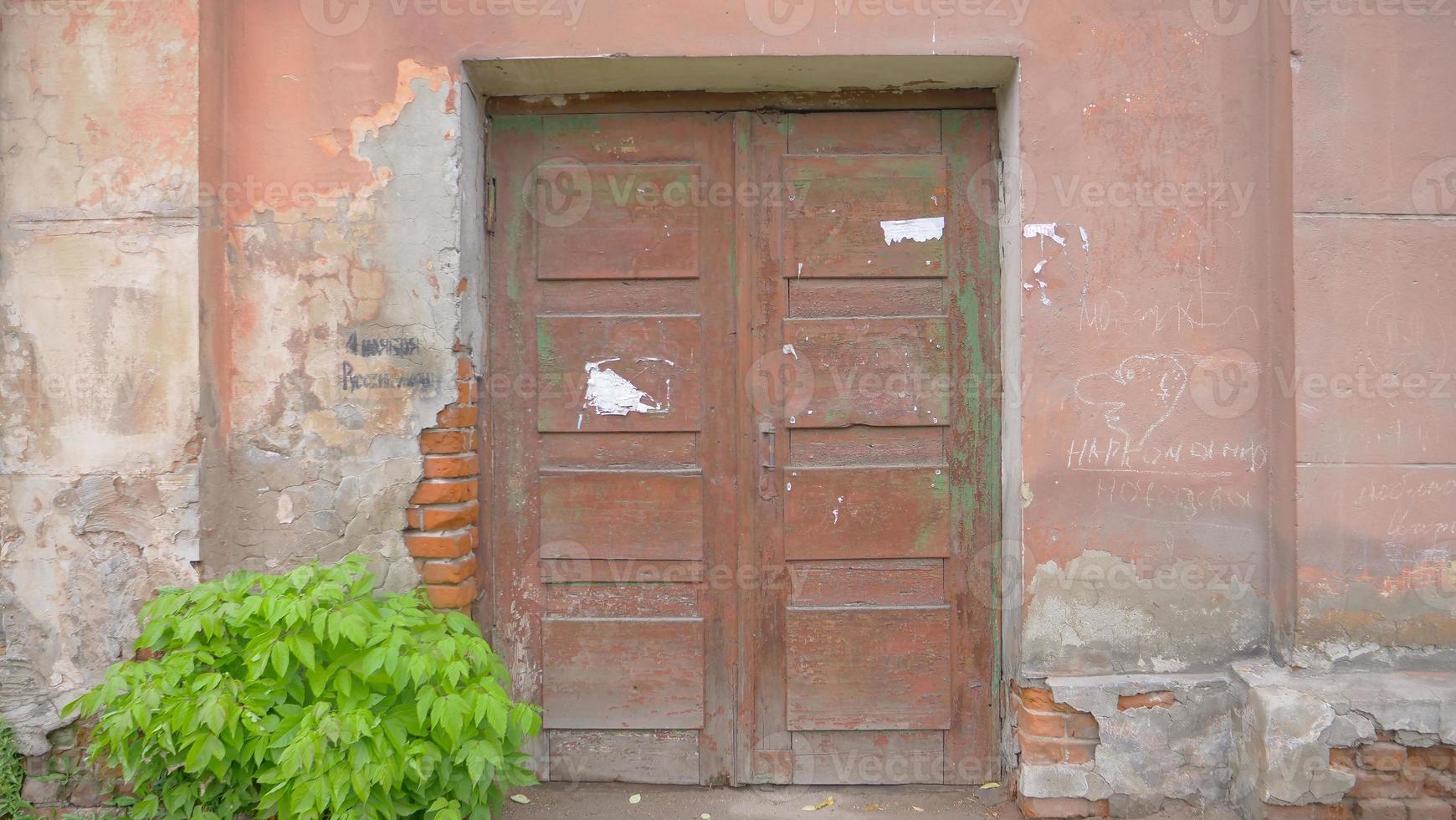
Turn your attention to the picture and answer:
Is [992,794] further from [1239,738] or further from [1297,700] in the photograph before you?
[1297,700]

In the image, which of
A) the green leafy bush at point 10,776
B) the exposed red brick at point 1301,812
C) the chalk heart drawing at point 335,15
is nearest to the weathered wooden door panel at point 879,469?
the exposed red brick at point 1301,812

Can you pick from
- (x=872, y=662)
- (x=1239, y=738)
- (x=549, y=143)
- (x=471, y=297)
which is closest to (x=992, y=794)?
(x=872, y=662)

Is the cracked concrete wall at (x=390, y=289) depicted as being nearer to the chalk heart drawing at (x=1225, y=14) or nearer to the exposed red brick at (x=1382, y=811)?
the chalk heart drawing at (x=1225, y=14)

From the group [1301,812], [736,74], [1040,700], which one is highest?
[736,74]

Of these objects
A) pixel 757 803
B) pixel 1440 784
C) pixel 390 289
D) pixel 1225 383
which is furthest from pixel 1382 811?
pixel 390 289

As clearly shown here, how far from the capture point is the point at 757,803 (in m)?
3.10

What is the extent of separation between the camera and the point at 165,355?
2.85 metres

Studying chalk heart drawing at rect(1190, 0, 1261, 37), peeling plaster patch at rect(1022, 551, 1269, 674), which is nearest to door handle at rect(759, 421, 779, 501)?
peeling plaster patch at rect(1022, 551, 1269, 674)

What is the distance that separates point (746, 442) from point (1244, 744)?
1779mm

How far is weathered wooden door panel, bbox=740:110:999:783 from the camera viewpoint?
314 cm

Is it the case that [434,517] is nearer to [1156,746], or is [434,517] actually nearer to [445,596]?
[445,596]

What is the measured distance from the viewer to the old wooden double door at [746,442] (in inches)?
124

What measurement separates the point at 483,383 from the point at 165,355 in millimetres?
951

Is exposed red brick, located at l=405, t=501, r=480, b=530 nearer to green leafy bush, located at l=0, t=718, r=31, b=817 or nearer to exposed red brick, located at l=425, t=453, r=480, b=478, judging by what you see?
exposed red brick, located at l=425, t=453, r=480, b=478
